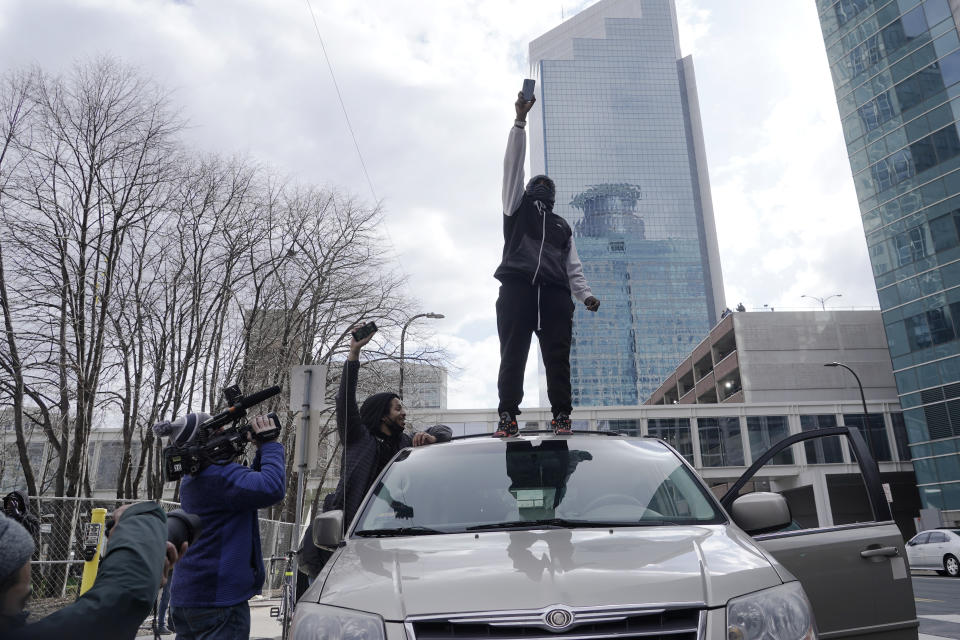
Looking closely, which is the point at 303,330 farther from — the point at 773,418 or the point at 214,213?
the point at 773,418

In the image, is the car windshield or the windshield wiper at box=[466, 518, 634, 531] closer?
the windshield wiper at box=[466, 518, 634, 531]

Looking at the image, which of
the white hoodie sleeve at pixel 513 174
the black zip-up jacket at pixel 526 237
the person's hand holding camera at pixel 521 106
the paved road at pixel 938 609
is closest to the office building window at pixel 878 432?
the paved road at pixel 938 609

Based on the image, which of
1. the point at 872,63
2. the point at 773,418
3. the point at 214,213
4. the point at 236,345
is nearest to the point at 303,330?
the point at 236,345

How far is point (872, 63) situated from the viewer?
39.2 metres

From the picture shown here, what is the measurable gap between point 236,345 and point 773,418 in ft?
143

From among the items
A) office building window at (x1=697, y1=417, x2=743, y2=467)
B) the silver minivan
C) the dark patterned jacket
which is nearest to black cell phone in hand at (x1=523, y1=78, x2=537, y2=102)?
the dark patterned jacket

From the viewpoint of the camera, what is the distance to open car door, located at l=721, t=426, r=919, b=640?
10.8 feet

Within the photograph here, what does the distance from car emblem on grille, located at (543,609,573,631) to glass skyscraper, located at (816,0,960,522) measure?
129ft

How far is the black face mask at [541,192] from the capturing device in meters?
5.19

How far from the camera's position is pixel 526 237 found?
504cm

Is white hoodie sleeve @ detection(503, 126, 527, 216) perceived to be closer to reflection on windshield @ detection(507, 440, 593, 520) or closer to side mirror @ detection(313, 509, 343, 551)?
reflection on windshield @ detection(507, 440, 593, 520)

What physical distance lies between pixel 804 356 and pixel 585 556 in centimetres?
6693

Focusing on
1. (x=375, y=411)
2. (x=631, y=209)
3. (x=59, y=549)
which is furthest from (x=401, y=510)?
(x=631, y=209)

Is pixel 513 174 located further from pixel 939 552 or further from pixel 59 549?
pixel 939 552
